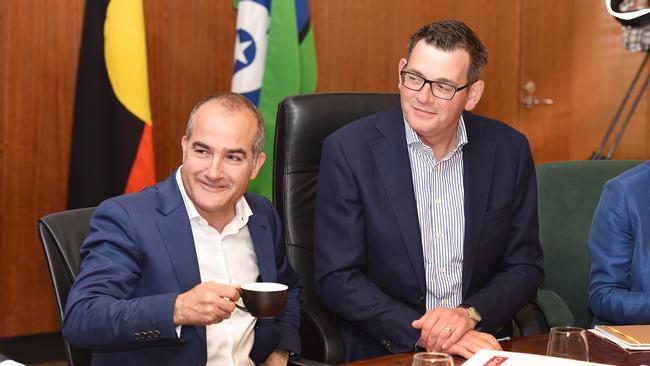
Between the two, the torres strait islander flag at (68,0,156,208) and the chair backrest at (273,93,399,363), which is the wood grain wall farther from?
the chair backrest at (273,93,399,363)

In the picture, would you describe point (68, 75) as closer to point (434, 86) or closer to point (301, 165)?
point (301, 165)

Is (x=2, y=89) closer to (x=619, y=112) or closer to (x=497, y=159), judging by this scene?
(x=497, y=159)

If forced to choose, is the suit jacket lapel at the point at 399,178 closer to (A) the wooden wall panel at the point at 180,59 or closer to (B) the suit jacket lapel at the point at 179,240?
(B) the suit jacket lapel at the point at 179,240

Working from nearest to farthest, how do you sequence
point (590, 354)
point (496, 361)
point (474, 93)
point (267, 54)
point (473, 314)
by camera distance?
point (496, 361) < point (590, 354) < point (473, 314) < point (474, 93) < point (267, 54)

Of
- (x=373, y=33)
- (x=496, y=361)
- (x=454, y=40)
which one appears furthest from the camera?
(x=373, y=33)

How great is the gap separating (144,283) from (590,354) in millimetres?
978

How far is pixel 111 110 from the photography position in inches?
155

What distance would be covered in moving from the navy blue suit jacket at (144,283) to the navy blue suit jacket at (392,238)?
11.1 inches

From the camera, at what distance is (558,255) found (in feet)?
9.96

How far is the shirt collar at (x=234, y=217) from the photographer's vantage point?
204 cm

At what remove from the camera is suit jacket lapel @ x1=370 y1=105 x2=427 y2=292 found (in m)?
2.43

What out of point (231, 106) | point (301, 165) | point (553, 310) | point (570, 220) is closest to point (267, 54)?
point (301, 165)

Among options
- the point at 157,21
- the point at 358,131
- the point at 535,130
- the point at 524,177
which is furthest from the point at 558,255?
the point at 535,130

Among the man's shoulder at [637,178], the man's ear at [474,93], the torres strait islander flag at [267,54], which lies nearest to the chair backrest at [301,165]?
the man's ear at [474,93]
